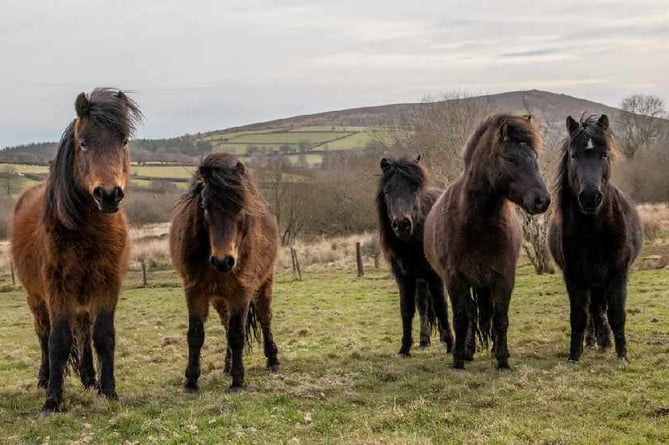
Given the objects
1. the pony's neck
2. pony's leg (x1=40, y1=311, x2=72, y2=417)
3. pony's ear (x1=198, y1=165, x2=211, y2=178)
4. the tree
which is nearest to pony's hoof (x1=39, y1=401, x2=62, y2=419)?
pony's leg (x1=40, y1=311, x2=72, y2=417)

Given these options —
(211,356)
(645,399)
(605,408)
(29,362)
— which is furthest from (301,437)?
(29,362)

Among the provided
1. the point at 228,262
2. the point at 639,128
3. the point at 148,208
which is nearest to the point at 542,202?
the point at 228,262

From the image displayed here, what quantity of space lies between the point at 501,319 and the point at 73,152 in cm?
464

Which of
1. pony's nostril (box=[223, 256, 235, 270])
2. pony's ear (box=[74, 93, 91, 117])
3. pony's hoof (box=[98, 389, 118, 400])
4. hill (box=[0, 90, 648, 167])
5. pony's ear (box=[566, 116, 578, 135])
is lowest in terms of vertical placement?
pony's hoof (box=[98, 389, 118, 400])

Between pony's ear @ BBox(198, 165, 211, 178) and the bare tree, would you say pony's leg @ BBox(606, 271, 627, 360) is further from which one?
the bare tree

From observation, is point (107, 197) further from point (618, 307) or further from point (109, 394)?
point (618, 307)

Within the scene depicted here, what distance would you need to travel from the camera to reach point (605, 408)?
5020mm

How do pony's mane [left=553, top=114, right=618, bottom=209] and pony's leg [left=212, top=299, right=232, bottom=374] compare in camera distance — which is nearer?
pony's mane [left=553, top=114, right=618, bottom=209]

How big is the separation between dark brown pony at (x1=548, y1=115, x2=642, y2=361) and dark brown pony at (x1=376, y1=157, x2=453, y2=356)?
68.5 inches

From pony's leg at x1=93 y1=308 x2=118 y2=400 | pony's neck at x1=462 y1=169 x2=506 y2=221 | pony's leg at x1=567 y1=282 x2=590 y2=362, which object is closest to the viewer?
pony's leg at x1=93 y1=308 x2=118 y2=400

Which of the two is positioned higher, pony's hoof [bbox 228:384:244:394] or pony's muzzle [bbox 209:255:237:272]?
pony's muzzle [bbox 209:255:237:272]

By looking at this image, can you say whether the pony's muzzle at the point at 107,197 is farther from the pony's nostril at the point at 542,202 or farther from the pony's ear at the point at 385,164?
the pony's ear at the point at 385,164

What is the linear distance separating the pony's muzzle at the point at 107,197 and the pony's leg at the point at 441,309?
186 inches

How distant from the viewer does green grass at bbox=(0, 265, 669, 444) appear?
4.65 metres
